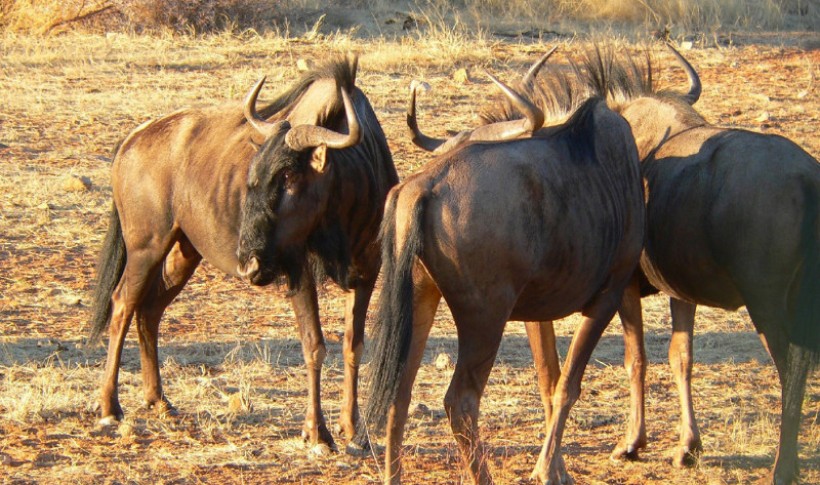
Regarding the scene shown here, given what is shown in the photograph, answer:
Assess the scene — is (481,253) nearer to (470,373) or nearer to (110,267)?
(470,373)

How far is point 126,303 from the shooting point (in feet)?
21.6

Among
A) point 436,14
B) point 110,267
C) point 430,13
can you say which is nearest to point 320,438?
point 110,267

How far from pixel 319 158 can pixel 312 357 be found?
41.9 inches

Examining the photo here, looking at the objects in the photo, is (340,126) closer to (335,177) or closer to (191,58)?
(335,177)

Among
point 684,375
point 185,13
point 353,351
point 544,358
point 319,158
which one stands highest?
point 319,158

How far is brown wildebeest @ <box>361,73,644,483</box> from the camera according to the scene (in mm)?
4496

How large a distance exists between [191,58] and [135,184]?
6940mm

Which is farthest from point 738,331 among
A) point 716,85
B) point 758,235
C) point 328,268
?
point 716,85

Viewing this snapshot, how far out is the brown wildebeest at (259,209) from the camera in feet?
18.2

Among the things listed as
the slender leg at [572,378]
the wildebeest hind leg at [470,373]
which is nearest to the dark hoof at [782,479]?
the slender leg at [572,378]

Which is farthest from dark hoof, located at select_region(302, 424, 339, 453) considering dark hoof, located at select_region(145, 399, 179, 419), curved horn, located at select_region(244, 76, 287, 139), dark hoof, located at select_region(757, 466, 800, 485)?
dark hoof, located at select_region(757, 466, 800, 485)

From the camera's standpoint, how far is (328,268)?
5.84 metres

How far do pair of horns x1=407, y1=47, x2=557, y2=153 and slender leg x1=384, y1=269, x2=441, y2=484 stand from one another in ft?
2.87

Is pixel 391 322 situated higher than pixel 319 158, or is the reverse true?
pixel 319 158
